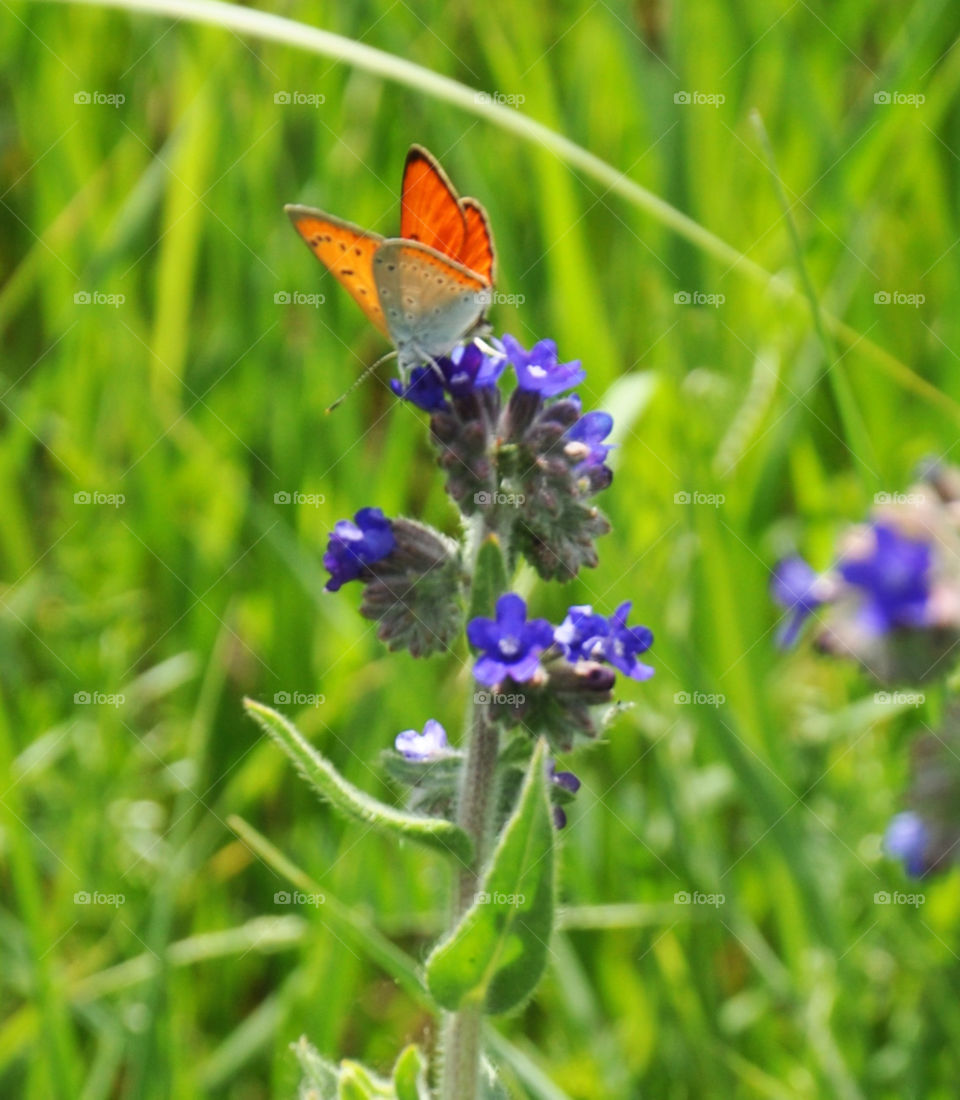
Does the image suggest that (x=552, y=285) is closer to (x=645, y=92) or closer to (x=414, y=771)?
(x=645, y=92)

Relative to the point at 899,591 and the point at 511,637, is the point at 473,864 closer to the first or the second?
the point at 511,637

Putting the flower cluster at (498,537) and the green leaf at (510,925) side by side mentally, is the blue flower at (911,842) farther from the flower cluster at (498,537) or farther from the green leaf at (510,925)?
the flower cluster at (498,537)

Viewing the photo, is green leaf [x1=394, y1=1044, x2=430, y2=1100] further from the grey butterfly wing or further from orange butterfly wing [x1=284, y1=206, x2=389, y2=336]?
orange butterfly wing [x1=284, y1=206, x2=389, y2=336]

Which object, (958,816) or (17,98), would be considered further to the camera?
(17,98)

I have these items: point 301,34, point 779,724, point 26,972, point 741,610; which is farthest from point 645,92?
point 26,972

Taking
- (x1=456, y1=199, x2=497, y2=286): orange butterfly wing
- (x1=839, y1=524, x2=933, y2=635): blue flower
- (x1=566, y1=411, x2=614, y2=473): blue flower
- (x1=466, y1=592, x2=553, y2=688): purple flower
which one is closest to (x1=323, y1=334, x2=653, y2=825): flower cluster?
(x1=566, y1=411, x2=614, y2=473): blue flower

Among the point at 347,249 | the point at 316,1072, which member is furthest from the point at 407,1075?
the point at 347,249
